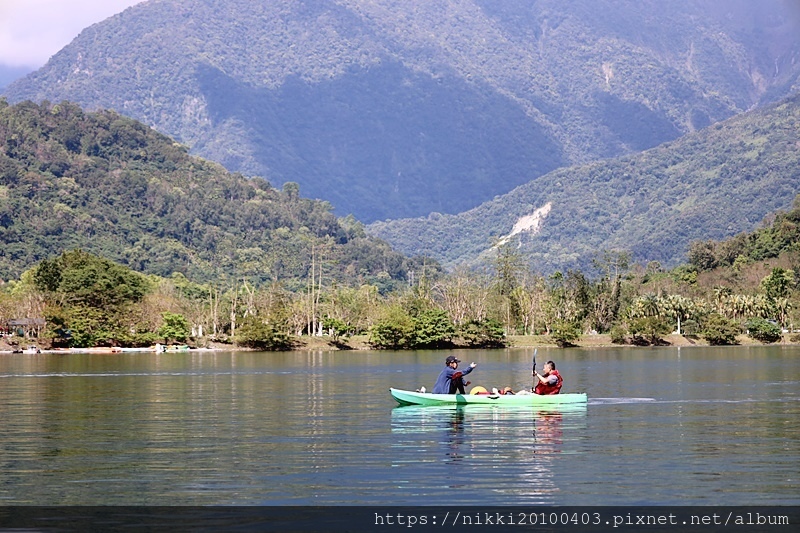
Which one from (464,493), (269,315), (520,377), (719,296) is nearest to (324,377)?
(520,377)

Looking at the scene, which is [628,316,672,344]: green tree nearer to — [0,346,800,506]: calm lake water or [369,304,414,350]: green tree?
[369,304,414,350]: green tree

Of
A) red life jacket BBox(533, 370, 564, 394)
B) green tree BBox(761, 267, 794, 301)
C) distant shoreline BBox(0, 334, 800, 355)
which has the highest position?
green tree BBox(761, 267, 794, 301)

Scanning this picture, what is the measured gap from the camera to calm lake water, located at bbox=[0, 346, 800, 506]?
21.6m

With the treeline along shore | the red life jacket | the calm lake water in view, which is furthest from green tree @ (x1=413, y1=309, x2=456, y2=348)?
the red life jacket

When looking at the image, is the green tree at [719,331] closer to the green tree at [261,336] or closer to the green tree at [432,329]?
the green tree at [432,329]

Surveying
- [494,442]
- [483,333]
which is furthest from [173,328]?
[494,442]

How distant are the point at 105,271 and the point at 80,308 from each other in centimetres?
895

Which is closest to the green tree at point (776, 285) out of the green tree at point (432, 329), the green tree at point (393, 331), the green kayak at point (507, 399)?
the green tree at point (432, 329)

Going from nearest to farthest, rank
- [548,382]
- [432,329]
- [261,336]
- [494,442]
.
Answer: [494,442] < [548,382] < [261,336] < [432,329]

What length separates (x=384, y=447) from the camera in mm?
27938

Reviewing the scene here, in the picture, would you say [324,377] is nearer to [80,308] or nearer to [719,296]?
[80,308]

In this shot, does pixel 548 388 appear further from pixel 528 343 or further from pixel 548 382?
pixel 528 343

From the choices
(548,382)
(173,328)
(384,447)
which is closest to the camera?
(384,447)

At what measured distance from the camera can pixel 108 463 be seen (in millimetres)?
25719
